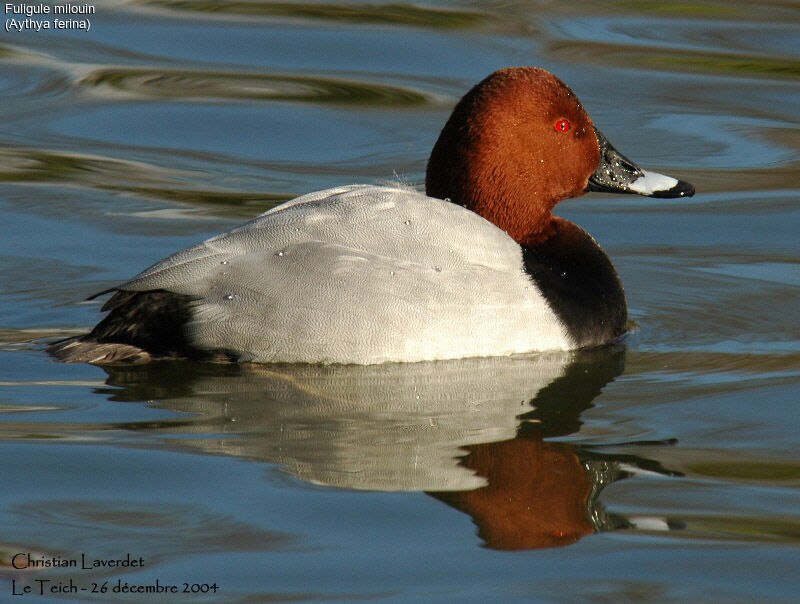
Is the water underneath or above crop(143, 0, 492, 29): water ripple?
underneath

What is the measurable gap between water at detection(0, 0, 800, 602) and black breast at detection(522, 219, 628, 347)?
0.40 feet

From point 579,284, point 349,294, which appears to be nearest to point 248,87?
point 579,284

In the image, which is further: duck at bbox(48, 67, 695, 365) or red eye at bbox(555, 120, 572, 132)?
red eye at bbox(555, 120, 572, 132)

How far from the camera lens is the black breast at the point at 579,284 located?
210 inches

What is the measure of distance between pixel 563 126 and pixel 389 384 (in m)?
1.44

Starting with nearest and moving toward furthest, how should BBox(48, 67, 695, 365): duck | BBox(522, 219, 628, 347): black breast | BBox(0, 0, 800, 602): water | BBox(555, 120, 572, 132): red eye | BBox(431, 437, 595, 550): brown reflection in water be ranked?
BBox(0, 0, 800, 602): water → BBox(431, 437, 595, 550): brown reflection in water → BBox(48, 67, 695, 365): duck → BBox(522, 219, 628, 347): black breast → BBox(555, 120, 572, 132): red eye

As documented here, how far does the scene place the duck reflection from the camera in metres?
3.92

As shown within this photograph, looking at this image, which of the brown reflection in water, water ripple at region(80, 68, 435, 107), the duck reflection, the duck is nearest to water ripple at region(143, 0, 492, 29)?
water ripple at region(80, 68, 435, 107)

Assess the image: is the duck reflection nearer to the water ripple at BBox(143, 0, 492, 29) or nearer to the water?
the water

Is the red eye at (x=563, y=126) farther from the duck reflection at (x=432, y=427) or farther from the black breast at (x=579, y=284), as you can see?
the duck reflection at (x=432, y=427)

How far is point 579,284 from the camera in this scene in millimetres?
5500

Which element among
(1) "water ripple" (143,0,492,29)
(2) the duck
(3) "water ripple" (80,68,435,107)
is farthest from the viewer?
(1) "water ripple" (143,0,492,29)

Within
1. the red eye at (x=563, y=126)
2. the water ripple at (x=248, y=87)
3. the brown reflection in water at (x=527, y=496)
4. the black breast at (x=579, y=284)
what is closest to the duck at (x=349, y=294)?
the black breast at (x=579, y=284)

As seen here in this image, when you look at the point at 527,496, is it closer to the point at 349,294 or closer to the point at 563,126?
the point at 349,294
